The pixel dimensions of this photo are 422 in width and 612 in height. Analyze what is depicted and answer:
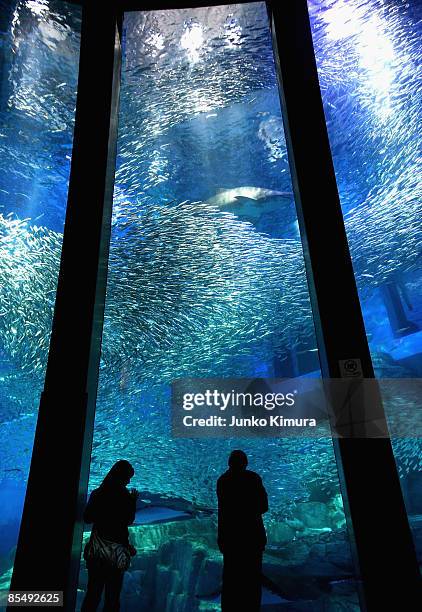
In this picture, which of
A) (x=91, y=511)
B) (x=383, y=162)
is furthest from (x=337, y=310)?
(x=383, y=162)

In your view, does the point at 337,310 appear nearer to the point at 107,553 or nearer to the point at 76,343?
the point at 76,343

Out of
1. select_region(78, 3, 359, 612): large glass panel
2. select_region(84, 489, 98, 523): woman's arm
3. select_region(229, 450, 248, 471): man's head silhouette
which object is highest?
select_region(78, 3, 359, 612): large glass panel

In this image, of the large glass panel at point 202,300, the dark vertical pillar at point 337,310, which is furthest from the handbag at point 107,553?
the large glass panel at point 202,300

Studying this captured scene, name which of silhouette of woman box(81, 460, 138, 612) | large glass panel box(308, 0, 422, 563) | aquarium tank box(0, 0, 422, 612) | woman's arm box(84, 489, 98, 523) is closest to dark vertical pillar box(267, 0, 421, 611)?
aquarium tank box(0, 0, 422, 612)

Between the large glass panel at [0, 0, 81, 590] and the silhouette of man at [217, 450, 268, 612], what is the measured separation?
344 cm

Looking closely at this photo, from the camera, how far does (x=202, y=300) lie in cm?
798

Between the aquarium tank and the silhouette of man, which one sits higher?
the aquarium tank

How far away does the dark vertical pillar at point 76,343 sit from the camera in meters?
1.47

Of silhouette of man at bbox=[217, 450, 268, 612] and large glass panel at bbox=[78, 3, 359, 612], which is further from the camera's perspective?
large glass panel at bbox=[78, 3, 359, 612]

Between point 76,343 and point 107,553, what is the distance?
2.98 feet

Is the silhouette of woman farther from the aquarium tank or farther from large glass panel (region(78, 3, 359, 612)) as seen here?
large glass panel (region(78, 3, 359, 612))

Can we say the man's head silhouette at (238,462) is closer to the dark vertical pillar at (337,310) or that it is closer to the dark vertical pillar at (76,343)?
the dark vertical pillar at (337,310)

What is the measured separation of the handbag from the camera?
1525 mm

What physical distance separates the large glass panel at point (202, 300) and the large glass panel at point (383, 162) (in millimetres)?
775
